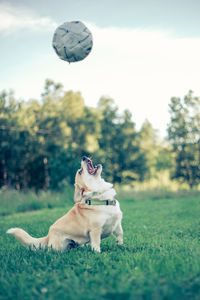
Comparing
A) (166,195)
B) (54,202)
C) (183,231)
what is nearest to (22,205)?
(54,202)

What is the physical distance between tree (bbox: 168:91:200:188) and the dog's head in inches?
836

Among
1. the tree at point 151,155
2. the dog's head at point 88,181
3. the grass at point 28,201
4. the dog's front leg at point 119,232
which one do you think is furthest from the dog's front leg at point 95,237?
the tree at point 151,155

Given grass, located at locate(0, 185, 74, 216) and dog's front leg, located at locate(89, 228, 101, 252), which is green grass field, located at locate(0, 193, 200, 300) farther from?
grass, located at locate(0, 185, 74, 216)

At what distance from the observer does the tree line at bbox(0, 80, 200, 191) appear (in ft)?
78.4

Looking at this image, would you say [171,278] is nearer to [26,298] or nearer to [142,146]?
[26,298]

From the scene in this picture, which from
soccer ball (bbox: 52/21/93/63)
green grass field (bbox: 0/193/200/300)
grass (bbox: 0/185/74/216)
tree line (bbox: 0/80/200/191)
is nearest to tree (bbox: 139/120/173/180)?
tree line (bbox: 0/80/200/191)

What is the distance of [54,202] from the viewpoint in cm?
1177

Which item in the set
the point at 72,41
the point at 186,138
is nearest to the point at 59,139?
the point at 186,138

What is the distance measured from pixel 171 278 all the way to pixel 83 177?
1.76m

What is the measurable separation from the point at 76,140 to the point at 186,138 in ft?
34.3

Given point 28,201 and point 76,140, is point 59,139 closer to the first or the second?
point 76,140

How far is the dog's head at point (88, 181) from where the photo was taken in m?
3.55

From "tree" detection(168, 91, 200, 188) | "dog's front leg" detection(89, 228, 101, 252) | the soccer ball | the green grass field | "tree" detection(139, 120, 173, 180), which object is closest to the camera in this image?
the green grass field

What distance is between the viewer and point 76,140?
28.5 meters
